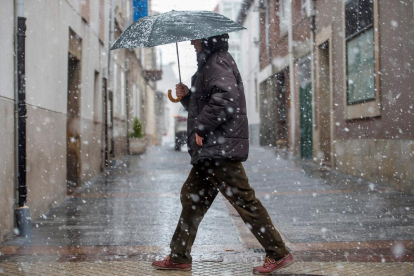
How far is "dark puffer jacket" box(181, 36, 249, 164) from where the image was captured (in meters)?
4.10

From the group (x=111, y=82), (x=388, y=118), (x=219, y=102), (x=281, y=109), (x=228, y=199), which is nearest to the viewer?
(x=219, y=102)

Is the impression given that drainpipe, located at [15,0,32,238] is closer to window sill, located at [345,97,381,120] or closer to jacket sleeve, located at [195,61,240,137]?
jacket sleeve, located at [195,61,240,137]

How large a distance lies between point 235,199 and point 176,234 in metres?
0.55

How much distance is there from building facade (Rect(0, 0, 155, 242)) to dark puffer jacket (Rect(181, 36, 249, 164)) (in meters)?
2.11

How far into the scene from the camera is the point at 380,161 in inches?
395

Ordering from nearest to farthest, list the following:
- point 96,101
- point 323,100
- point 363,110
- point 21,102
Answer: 1. point 21,102
2. point 363,110
3. point 96,101
4. point 323,100

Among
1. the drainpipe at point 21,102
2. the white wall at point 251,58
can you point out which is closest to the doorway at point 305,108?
the white wall at point 251,58

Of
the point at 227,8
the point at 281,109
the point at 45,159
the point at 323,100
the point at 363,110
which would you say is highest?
the point at 227,8

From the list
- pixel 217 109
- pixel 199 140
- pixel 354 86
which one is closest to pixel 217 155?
pixel 199 140

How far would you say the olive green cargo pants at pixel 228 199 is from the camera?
4.26m

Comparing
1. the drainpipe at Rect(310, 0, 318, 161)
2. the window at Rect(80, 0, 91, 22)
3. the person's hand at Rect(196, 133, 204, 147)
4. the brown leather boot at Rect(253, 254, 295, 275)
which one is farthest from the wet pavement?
the drainpipe at Rect(310, 0, 318, 161)

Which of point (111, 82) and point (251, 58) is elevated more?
point (251, 58)

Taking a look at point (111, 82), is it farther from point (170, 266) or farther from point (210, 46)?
point (170, 266)

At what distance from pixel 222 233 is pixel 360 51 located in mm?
6490
